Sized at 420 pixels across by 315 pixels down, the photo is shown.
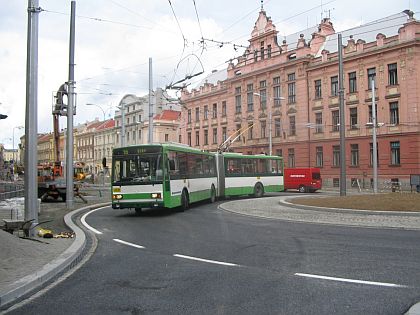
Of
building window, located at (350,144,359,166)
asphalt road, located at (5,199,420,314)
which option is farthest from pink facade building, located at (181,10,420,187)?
asphalt road, located at (5,199,420,314)

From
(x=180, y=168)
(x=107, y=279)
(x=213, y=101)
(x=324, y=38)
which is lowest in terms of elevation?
(x=107, y=279)

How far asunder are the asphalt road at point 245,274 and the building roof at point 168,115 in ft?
236

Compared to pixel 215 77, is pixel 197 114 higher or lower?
lower

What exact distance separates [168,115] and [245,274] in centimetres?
7932

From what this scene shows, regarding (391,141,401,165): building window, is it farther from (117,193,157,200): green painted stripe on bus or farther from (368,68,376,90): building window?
(117,193,157,200): green painted stripe on bus

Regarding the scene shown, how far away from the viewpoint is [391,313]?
526cm

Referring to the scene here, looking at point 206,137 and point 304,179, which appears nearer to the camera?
point 304,179

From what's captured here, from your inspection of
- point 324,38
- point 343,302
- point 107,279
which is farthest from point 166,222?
point 324,38

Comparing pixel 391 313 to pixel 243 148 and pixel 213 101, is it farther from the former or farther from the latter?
pixel 213 101

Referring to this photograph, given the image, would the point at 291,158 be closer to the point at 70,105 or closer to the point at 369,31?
the point at 369,31

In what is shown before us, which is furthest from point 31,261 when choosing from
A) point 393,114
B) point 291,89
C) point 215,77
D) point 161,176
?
point 215,77

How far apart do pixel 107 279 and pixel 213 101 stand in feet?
199

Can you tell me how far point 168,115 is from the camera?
85750 millimetres

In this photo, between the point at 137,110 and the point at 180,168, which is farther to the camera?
the point at 137,110
